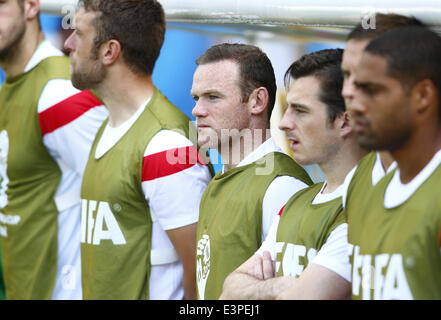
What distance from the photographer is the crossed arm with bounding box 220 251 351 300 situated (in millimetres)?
2490

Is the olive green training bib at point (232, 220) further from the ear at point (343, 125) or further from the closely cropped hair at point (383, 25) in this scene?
the closely cropped hair at point (383, 25)

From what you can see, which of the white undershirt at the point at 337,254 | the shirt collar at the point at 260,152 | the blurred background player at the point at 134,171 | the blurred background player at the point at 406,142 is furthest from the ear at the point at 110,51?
the blurred background player at the point at 406,142

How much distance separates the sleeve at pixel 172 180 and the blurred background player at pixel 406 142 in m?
1.41

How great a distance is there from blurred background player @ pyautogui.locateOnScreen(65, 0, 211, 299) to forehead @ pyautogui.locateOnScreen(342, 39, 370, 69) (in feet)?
4.30

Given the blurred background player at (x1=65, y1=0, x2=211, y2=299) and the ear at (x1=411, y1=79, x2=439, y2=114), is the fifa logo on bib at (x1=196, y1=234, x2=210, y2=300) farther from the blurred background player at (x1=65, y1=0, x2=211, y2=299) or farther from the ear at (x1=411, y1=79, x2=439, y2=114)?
the ear at (x1=411, y1=79, x2=439, y2=114)

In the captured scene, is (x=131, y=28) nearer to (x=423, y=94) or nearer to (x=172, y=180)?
(x=172, y=180)

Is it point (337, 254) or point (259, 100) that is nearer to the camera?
point (337, 254)

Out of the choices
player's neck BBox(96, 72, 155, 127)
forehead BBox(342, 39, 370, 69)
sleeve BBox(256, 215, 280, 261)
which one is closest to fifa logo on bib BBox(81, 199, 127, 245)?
player's neck BBox(96, 72, 155, 127)

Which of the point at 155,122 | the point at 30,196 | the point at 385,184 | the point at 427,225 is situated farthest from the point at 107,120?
the point at 427,225

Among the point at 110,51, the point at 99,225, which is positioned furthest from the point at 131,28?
the point at 99,225

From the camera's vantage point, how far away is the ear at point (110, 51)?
3820 millimetres

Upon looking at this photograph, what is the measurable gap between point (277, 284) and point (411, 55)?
858 mm

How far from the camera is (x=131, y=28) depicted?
3.83m

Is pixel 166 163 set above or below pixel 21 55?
below
